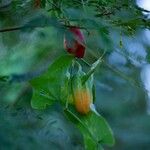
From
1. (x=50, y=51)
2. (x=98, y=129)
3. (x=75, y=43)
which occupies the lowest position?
(x=50, y=51)

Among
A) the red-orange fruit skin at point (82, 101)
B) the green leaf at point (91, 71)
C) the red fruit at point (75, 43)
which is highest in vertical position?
the red fruit at point (75, 43)

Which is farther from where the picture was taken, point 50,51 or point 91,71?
point 50,51

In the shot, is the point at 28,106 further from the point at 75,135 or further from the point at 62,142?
the point at 75,135

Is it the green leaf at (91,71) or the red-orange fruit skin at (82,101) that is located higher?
the green leaf at (91,71)

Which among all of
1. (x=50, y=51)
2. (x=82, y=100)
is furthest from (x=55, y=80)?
(x=50, y=51)

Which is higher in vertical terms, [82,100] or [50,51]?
[82,100]

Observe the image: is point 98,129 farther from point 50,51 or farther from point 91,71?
point 50,51
